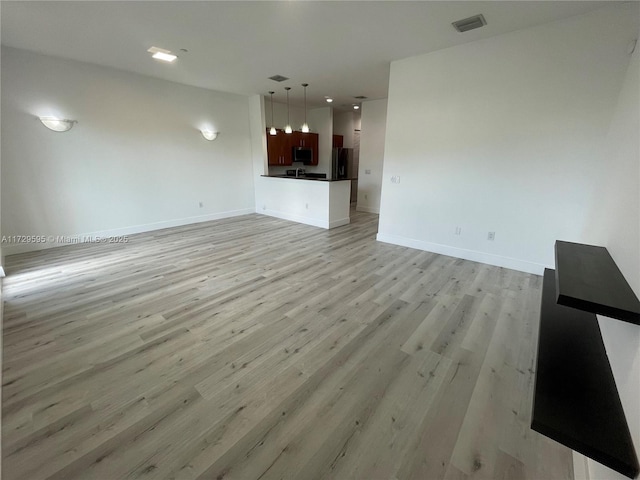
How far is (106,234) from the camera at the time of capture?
16.1 ft

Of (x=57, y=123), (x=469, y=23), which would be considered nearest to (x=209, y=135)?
(x=57, y=123)

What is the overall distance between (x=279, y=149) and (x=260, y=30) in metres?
4.41

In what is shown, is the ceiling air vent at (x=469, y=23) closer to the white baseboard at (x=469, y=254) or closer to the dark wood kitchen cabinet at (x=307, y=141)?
the white baseboard at (x=469, y=254)

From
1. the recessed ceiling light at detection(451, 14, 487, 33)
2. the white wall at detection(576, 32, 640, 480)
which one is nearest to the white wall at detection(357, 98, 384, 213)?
the recessed ceiling light at detection(451, 14, 487, 33)

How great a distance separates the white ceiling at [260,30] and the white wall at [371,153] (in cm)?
221

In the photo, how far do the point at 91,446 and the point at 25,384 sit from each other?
850mm

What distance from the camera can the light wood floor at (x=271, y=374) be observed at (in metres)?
1.32

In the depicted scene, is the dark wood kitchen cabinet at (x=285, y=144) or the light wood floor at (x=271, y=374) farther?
the dark wood kitchen cabinet at (x=285, y=144)

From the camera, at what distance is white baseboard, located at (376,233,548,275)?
11.4ft

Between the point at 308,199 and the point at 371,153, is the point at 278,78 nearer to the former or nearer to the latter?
the point at 308,199

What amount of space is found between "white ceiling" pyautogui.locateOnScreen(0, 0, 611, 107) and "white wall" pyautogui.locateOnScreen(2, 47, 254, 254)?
0.42 metres

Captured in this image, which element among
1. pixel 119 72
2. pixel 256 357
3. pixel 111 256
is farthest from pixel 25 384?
pixel 119 72

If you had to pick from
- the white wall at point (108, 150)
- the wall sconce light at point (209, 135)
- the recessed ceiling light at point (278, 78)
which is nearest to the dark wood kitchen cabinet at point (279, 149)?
the white wall at point (108, 150)

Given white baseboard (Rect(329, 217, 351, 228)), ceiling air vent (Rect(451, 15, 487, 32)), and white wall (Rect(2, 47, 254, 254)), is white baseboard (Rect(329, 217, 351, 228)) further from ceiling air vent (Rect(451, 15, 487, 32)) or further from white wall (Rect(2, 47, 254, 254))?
ceiling air vent (Rect(451, 15, 487, 32))
